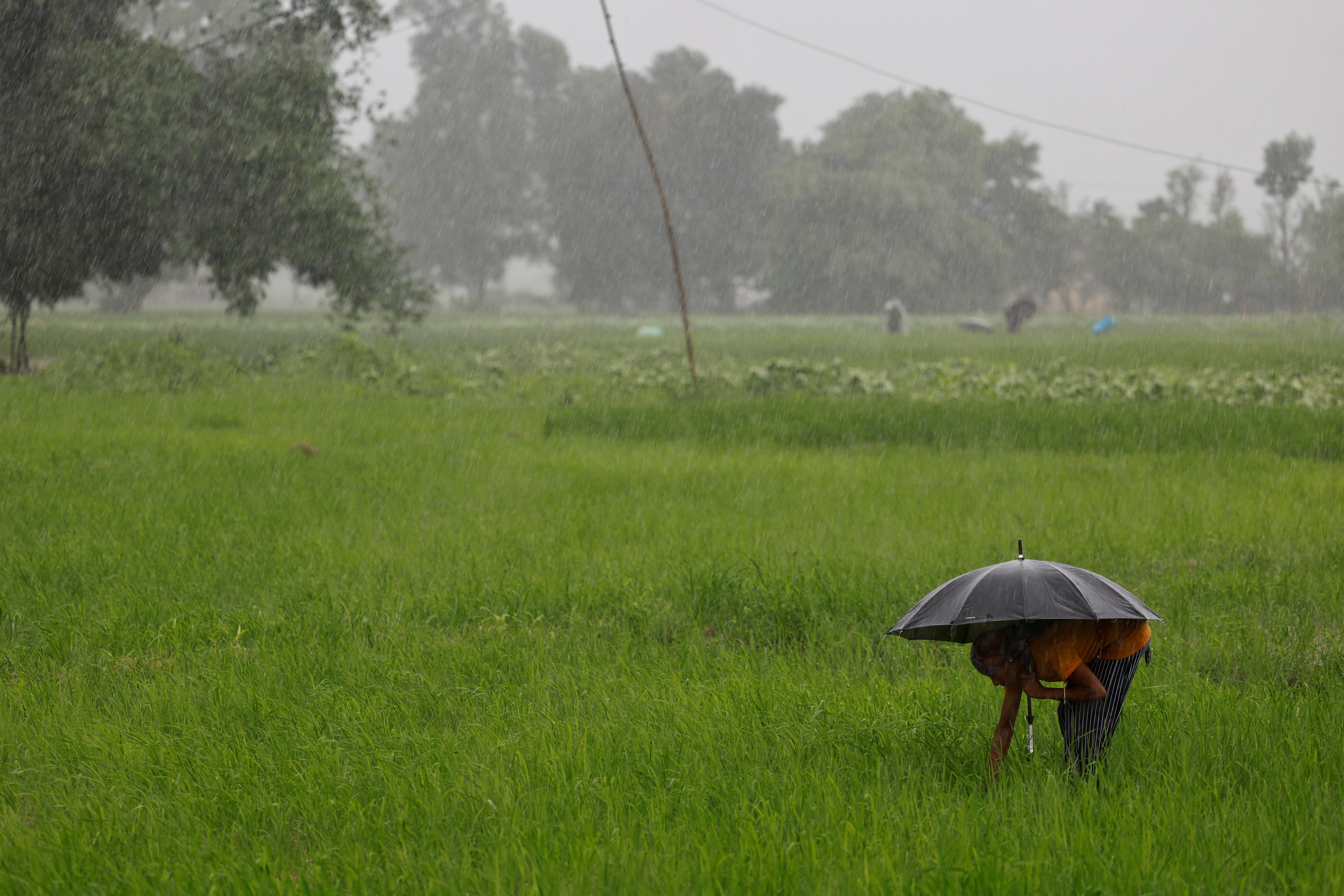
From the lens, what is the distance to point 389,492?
8.09 metres

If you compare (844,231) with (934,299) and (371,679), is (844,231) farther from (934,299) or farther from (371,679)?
(371,679)

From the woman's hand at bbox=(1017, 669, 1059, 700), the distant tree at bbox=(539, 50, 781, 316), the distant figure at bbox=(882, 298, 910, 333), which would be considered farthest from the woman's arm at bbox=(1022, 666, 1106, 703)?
the distant tree at bbox=(539, 50, 781, 316)

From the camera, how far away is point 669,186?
63.8 m

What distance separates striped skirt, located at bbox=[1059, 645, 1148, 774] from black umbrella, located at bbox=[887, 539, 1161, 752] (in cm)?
24

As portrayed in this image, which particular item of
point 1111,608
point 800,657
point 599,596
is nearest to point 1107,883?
point 1111,608

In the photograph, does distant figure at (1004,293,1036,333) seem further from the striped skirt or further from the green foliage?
the striped skirt

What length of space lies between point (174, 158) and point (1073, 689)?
65.6ft

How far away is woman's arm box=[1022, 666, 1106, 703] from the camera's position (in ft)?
8.89

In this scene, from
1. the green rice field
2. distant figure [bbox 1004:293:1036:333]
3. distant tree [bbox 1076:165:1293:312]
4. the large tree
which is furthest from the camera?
distant tree [bbox 1076:165:1293:312]

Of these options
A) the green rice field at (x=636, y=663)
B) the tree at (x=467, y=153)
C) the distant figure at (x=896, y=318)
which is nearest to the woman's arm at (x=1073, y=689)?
the green rice field at (x=636, y=663)

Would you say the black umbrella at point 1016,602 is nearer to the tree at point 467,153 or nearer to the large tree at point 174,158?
the large tree at point 174,158

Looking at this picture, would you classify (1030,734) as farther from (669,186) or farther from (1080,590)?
(669,186)

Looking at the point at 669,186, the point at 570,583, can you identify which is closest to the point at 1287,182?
the point at 669,186

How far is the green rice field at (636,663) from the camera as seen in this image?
2600mm
